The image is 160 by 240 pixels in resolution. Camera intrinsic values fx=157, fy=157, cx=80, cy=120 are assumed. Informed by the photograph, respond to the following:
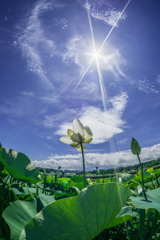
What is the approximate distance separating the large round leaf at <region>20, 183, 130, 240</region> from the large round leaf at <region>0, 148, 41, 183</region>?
446mm

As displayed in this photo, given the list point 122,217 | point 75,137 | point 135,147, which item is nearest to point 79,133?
point 75,137

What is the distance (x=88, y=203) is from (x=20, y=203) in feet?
0.87

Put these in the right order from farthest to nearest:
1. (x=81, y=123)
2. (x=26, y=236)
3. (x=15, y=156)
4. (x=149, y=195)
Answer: (x=81, y=123)
(x=15, y=156)
(x=149, y=195)
(x=26, y=236)

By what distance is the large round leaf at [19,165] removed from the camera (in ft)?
2.61

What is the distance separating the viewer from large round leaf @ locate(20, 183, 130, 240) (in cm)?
41

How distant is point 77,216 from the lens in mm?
418

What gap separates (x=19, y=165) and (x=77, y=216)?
1.70 feet

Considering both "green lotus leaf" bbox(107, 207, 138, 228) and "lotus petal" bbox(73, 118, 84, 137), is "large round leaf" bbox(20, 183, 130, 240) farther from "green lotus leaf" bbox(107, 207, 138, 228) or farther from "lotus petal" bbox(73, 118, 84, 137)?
"lotus petal" bbox(73, 118, 84, 137)

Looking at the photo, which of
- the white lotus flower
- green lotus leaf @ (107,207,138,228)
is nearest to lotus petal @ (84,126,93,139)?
the white lotus flower

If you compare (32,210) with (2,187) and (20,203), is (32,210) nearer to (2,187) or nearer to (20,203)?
(20,203)

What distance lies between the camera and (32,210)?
570 millimetres

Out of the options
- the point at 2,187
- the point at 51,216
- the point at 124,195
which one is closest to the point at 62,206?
the point at 51,216

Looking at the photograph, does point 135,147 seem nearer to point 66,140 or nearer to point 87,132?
point 87,132

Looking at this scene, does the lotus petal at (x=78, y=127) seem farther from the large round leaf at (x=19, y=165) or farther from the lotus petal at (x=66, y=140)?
the large round leaf at (x=19, y=165)
